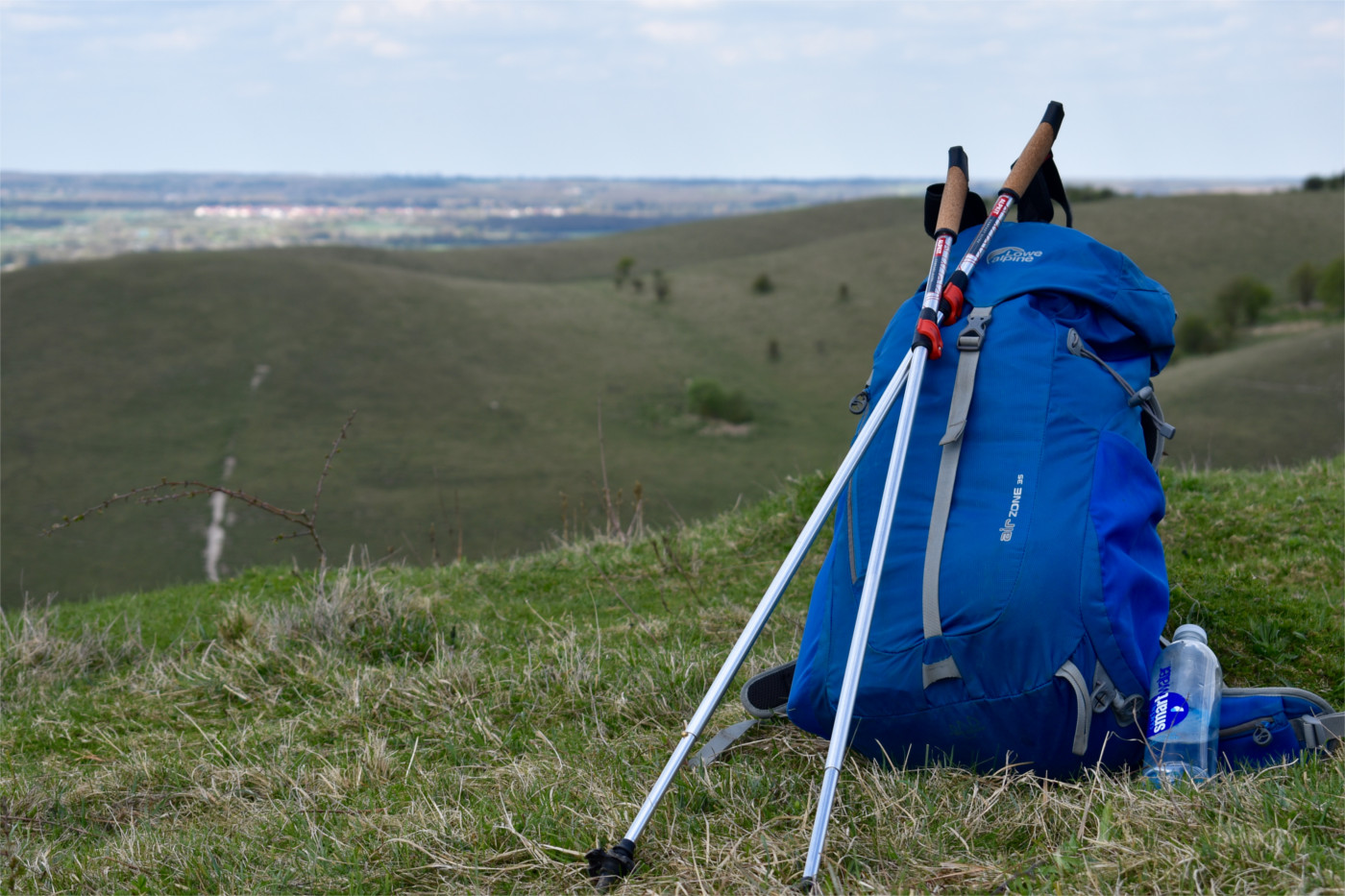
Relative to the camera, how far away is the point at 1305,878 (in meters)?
1.94

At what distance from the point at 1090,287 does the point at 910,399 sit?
75cm

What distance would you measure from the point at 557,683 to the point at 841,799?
4.74 feet

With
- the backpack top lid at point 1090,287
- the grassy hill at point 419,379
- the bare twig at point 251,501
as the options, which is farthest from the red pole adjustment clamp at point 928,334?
the grassy hill at point 419,379

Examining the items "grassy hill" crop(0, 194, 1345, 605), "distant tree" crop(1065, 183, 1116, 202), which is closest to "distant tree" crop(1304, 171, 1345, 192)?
"grassy hill" crop(0, 194, 1345, 605)

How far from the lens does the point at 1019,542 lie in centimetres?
269

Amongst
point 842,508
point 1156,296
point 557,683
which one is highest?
point 1156,296

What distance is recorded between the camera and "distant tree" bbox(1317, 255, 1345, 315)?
44.4m

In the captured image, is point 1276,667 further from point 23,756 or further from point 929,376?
point 23,756

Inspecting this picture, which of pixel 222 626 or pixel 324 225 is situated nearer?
pixel 222 626

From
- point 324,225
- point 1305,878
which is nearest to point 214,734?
point 1305,878

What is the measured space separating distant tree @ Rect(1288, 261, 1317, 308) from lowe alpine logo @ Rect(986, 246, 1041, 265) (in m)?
53.7

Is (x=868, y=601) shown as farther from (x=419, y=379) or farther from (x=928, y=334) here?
(x=419, y=379)

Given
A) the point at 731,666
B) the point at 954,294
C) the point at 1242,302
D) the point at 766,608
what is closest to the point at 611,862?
the point at 731,666

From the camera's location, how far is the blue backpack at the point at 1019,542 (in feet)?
8.59
